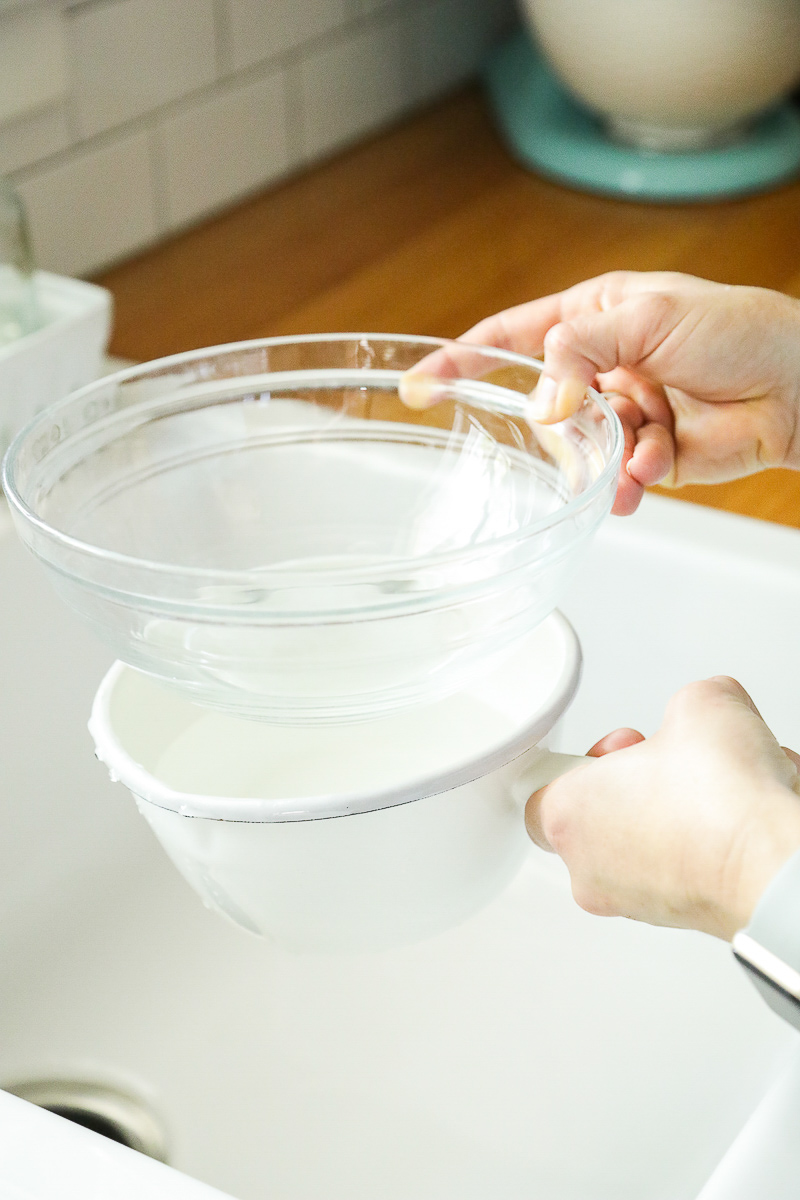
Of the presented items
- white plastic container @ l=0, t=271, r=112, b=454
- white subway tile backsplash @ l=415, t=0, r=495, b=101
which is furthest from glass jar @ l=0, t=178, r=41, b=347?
white subway tile backsplash @ l=415, t=0, r=495, b=101

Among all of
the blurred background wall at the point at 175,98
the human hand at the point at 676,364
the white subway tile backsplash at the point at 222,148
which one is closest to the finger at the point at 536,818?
the human hand at the point at 676,364

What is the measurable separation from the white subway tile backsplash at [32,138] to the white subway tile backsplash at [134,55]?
0.02 meters

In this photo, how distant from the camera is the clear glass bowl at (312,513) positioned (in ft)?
1.43

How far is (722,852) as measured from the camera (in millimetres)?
406

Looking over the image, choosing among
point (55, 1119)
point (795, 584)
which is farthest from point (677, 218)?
point (55, 1119)

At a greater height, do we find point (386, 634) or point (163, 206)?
point (386, 634)

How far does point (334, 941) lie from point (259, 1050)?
0.68ft

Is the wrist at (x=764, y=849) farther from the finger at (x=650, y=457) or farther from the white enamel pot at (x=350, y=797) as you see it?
the finger at (x=650, y=457)

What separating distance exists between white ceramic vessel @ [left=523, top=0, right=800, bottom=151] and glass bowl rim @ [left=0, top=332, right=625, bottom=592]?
0.59 m

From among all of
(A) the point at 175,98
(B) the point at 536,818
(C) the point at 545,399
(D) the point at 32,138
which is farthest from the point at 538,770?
(A) the point at 175,98

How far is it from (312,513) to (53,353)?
21 centimetres

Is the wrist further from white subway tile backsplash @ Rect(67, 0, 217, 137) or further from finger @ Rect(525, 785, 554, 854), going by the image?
white subway tile backsplash @ Rect(67, 0, 217, 137)

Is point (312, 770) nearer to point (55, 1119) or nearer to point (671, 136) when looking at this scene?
point (55, 1119)

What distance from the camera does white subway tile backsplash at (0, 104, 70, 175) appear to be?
0.90 metres
